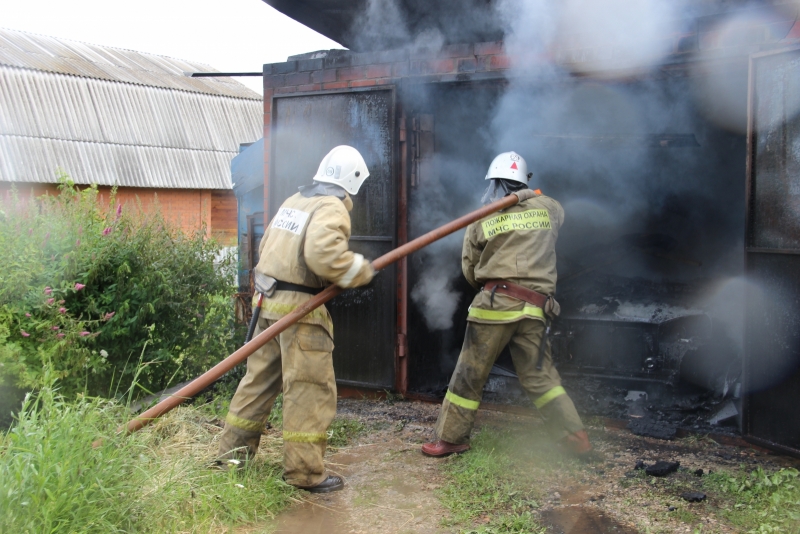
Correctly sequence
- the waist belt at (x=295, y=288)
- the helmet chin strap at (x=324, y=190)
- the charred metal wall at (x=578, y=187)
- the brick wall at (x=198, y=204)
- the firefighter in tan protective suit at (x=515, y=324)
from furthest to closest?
the brick wall at (x=198, y=204) → the charred metal wall at (x=578, y=187) → the firefighter in tan protective suit at (x=515, y=324) → the helmet chin strap at (x=324, y=190) → the waist belt at (x=295, y=288)

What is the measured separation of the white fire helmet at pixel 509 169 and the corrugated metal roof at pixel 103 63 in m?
19.4

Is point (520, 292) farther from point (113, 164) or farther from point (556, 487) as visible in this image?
point (113, 164)

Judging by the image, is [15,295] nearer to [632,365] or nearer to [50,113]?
[632,365]

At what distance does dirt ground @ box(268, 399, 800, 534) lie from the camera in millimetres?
3488

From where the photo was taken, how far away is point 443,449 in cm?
448

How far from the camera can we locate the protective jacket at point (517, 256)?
4410 millimetres

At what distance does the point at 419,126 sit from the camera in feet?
18.8

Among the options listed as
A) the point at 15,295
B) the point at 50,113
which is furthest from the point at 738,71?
the point at 50,113

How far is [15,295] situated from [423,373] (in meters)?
3.25

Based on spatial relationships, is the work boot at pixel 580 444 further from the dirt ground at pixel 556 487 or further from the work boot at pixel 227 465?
the work boot at pixel 227 465

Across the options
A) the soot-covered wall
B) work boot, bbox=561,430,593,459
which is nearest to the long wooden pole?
work boot, bbox=561,430,593,459

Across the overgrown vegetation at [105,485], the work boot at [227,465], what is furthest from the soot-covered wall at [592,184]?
the overgrown vegetation at [105,485]

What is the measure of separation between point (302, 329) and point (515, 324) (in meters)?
1.45

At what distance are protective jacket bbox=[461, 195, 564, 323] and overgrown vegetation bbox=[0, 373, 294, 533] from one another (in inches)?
67.6
